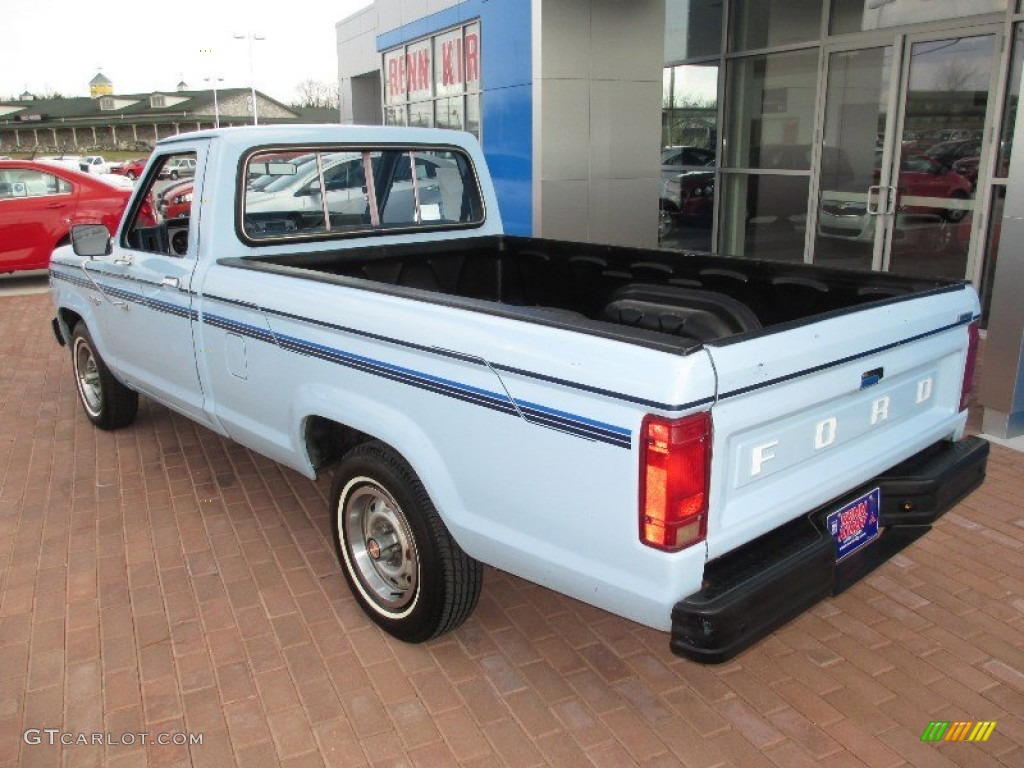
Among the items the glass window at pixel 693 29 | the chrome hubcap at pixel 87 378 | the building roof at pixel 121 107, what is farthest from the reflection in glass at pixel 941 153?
the building roof at pixel 121 107

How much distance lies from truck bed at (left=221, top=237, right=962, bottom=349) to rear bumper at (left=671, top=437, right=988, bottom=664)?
62cm

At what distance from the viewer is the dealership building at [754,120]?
299 inches

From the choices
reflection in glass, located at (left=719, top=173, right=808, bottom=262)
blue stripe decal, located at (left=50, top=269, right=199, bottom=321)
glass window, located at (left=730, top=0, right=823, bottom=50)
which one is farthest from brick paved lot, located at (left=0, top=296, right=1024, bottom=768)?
glass window, located at (left=730, top=0, right=823, bottom=50)

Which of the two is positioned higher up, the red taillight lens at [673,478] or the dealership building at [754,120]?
the dealership building at [754,120]

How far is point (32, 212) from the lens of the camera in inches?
434

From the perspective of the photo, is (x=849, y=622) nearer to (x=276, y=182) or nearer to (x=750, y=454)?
(x=750, y=454)

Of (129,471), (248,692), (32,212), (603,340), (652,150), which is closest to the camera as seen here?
(603,340)

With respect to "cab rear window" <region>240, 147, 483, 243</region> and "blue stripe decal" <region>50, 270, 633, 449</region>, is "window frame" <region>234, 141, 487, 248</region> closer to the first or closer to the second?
"cab rear window" <region>240, 147, 483, 243</region>

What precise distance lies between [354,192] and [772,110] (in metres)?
6.99

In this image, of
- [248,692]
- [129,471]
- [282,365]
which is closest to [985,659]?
[248,692]

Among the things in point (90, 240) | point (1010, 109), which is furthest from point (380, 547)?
point (1010, 109)

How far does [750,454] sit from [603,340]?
1.71 ft

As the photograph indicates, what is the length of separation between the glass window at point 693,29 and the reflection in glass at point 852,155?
6.84ft

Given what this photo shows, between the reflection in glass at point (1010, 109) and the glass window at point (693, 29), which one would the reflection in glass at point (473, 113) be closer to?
the glass window at point (693, 29)
